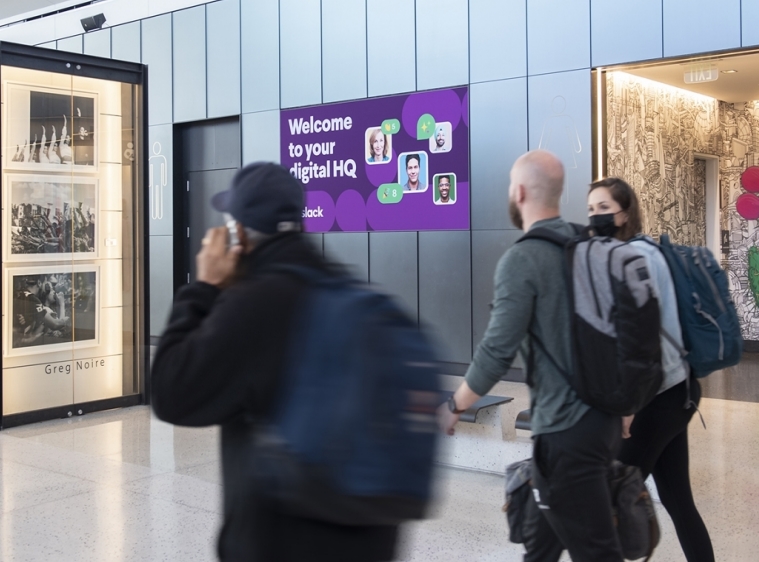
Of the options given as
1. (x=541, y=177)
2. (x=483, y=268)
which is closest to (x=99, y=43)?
(x=483, y=268)

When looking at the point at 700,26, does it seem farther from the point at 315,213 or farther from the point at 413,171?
the point at 315,213

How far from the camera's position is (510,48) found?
10094 millimetres

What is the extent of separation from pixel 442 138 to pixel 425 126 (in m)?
0.31

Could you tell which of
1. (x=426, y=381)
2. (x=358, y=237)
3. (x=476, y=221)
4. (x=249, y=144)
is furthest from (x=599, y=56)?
(x=426, y=381)

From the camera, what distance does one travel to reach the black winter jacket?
156 cm

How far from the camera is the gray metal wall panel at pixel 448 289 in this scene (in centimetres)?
1060

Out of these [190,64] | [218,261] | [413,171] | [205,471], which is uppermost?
[190,64]

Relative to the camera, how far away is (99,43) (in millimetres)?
14852

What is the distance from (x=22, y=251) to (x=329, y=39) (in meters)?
5.75

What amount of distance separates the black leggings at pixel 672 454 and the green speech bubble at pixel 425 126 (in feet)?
25.9

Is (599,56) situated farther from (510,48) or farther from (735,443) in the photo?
(735,443)

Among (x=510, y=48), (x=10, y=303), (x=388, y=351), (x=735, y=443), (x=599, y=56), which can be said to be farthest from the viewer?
(x=510, y=48)

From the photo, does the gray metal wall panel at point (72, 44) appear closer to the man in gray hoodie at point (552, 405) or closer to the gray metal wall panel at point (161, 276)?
the gray metal wall panel at point (161, 276)

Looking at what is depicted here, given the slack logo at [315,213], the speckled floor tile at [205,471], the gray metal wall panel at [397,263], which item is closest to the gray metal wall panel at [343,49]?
the slack logo at [315,213]
